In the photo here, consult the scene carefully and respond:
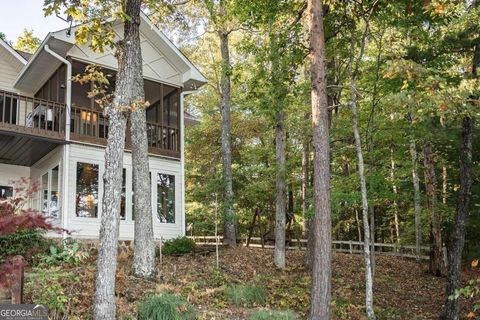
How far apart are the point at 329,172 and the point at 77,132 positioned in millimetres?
8437

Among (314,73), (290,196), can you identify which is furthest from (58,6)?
(290,196)

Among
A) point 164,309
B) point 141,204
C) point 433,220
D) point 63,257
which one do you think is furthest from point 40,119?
point 433,220

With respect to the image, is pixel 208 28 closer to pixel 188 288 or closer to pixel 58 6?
pixel 58 6

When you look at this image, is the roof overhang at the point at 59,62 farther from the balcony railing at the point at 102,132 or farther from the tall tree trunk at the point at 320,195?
the tall tree trunk at the point at 320,195

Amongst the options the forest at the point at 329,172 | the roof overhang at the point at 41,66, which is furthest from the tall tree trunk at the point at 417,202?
the roof overhang at the point at 41,66

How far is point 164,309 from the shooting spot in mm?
7777

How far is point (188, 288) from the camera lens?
9.94m

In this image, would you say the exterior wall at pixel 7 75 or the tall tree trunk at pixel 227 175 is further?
the tall tree trunk at pixel 227 175

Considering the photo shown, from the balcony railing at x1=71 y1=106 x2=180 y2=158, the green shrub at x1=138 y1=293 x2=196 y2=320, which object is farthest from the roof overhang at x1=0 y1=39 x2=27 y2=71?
the green shrub at x1=138 y1=293 x2=196 y2=320

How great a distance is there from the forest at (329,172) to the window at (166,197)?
1.74m

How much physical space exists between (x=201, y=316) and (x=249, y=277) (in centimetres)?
406

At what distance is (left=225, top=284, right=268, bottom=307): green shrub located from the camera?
32.2 feet

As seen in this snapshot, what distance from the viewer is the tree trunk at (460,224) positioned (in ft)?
34.8

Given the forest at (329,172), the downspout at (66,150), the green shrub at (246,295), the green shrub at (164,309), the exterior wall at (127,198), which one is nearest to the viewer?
the green shrub at (164,309)
